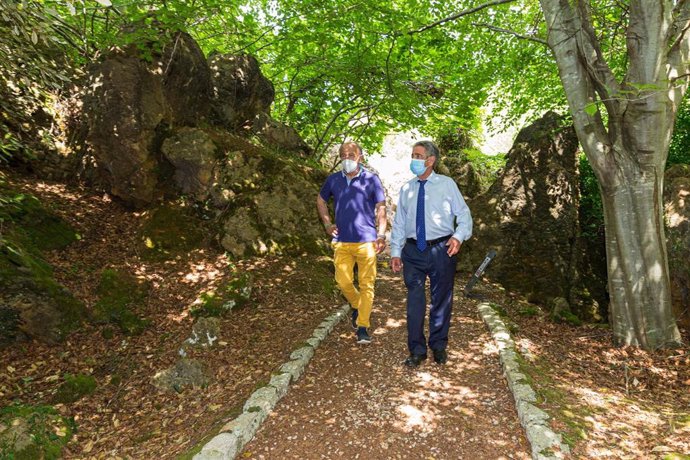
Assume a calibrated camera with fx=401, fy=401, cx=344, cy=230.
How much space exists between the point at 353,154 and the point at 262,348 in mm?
2731

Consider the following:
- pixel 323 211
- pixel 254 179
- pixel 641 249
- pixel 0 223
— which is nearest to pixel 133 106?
pixel 254 179

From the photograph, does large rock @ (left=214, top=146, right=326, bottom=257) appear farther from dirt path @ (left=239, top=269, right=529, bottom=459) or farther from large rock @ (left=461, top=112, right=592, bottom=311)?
large rock @ (left=461, top=112, right=592, bottom=311)

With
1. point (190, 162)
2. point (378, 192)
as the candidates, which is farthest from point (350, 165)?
point (190, 162)

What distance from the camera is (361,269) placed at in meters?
4.96

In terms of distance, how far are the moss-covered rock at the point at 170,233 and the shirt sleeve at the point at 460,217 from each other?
518cm

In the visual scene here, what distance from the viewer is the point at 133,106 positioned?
7520mm

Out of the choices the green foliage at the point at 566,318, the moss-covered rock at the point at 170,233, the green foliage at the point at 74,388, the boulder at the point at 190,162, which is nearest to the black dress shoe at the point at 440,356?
the green foliage at the point at 566,318

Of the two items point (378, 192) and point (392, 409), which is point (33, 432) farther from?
point (378, 192)

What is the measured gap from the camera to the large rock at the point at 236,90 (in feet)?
32.2

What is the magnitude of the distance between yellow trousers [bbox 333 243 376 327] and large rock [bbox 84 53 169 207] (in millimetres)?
4834

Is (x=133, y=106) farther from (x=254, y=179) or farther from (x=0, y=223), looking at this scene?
(x=0, y=223)

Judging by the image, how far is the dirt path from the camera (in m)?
3.22

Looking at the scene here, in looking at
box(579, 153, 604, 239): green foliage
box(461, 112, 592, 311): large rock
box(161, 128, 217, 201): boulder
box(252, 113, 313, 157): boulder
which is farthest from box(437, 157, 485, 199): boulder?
box(161, 128, 217, 201): boulder

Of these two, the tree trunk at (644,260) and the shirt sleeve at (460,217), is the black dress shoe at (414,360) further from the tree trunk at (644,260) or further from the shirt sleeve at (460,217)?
the tree trunk at (644,260)
